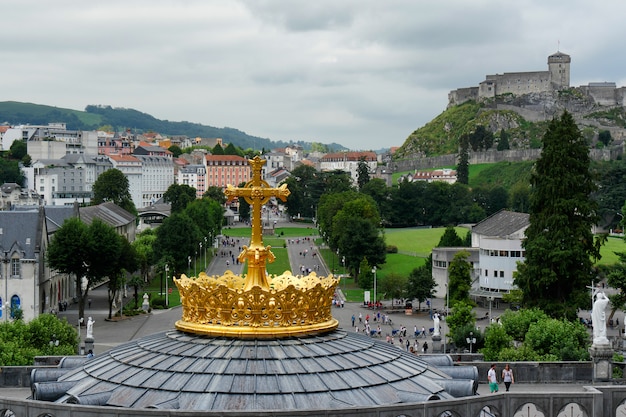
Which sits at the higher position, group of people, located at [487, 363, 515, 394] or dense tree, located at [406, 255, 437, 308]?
group of people, located at [487, 363, 515, 394]

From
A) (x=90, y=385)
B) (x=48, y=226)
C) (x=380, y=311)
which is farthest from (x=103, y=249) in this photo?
(x=90, y=385)

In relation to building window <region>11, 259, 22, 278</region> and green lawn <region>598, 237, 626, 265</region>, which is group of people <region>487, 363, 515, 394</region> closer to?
building window <region>11, 259, 22, 278</region>

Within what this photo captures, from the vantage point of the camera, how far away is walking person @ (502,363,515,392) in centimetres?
2933

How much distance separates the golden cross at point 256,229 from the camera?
2106 centimetres

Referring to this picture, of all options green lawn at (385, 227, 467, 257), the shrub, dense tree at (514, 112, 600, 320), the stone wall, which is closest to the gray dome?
the stone wall

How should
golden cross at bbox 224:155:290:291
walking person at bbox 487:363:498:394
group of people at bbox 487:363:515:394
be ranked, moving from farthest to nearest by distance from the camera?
group of people at bbox 487:363:515:394
walking person at bbox 487:363:498:394
golden cross at bbox 224:155:290:291

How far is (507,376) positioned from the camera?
2984 cm

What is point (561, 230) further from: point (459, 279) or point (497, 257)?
point (497, 257)

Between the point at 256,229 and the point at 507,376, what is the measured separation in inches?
467

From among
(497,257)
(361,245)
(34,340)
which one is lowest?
(34,340)

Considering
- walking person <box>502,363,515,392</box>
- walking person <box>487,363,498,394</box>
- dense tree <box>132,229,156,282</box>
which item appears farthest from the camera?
dense tree <box>132,229,156,282</box>

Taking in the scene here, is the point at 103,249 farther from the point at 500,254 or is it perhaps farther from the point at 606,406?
the point at 606,406

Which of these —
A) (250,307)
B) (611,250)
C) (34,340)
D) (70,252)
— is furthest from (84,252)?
(250,307)

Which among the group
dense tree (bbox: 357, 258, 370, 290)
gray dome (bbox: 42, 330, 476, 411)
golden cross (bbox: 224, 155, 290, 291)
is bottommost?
dense tree (bbox: 357, 258, 370, 290)
